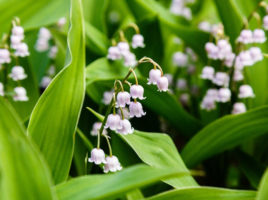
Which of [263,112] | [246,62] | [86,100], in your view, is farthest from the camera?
[86,100]

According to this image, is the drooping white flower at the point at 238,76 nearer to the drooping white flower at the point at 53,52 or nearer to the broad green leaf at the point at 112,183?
the drooping white flower at the point at 53,52

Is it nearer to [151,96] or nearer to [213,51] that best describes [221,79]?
[213,51]

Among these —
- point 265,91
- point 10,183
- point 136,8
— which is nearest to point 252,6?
point 265,91

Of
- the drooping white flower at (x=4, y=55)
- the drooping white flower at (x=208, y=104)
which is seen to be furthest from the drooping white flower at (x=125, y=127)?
the drooping white flower at (x=208, y=104)

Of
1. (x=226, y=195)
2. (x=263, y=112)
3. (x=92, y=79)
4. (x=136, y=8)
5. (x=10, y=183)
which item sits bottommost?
(x=226, y=195)

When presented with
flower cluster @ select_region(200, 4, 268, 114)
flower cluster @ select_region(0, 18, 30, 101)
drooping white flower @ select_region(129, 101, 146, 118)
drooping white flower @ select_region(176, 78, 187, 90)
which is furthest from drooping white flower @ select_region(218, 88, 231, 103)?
flower cluster @ select_region(0, 18, 30, 101)

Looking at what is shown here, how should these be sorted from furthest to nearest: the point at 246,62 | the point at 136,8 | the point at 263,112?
1. the point at 136,8
2. the point at 246,62
3. the point at 263,112

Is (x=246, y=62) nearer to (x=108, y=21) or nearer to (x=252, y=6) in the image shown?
(x=252, y=6)
